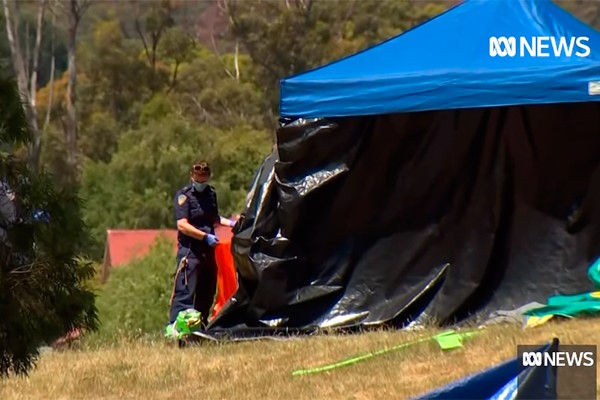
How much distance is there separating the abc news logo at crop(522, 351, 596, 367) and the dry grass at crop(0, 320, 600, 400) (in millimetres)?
859

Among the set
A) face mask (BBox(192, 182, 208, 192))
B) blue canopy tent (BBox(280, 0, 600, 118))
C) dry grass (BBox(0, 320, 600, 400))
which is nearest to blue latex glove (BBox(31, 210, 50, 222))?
dry grass (BBox(0, 320, 600, 400))

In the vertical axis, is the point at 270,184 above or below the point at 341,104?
below

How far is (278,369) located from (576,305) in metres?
1.98

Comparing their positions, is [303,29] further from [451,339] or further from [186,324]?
[451,339]

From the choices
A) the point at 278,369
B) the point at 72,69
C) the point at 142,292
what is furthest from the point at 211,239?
the point at 72,69

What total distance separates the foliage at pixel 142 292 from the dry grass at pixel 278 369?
1255 centimetres

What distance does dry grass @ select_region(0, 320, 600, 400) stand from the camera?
662 centimetres

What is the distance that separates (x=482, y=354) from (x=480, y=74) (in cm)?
226

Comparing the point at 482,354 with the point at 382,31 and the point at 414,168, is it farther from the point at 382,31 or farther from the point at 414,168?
the point at 382,31

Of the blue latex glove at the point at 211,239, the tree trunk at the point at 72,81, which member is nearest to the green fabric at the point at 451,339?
the blue latex glove at the point at 211,239

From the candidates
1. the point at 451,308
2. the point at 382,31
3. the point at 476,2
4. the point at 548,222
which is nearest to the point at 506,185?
the point at 548,222

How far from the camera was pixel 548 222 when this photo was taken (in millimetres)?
8469

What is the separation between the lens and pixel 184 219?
920 cm

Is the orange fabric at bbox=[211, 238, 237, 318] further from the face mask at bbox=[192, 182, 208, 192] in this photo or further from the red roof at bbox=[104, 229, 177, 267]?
the red roof at bbox=[104, 229, 177, 267]
